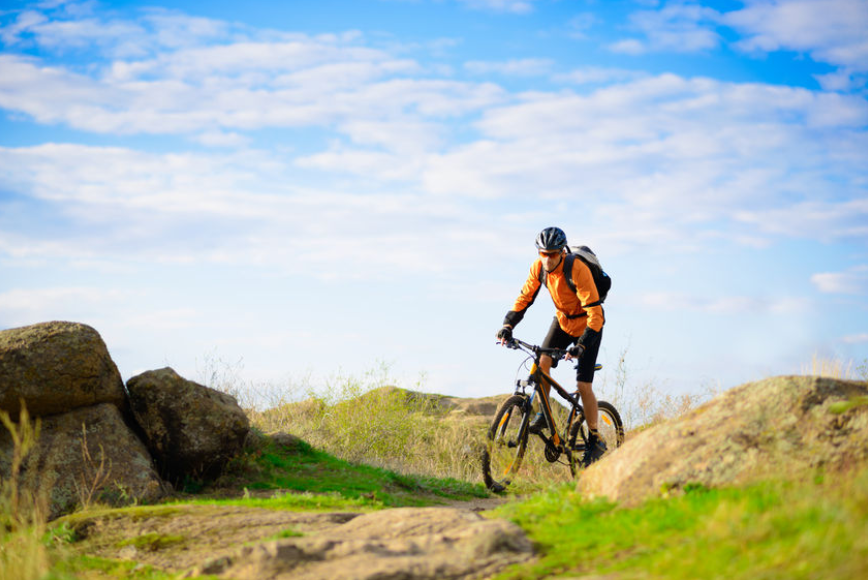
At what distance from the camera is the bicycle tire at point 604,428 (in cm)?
1013

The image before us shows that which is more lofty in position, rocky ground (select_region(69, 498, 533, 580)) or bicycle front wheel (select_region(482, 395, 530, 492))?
bicycle front wheel (select_region(482, 395, 530, 492))

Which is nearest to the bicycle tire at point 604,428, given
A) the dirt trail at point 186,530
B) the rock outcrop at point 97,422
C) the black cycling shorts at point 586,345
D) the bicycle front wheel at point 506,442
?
the black cycling shorts at point 586,345

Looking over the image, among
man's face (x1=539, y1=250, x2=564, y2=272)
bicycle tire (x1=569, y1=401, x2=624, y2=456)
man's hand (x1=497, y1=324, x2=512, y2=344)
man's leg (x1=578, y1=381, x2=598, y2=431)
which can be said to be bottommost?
bicycle tire (x1=569, y1=401, x2=624, y2=456)

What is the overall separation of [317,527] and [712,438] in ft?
11.0

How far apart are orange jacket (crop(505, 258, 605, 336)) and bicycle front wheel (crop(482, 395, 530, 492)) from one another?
44.9 inches

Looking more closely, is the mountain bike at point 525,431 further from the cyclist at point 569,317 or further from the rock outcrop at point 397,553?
the rock outcrop at point 397,553

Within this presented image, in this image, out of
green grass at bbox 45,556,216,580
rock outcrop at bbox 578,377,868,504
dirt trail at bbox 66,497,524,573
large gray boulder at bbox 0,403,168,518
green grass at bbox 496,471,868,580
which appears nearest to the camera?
green grass at bbox 496,471,868,580

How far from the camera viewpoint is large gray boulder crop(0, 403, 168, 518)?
9.04m

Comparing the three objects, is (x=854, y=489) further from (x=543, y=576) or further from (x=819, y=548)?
(x=543, y=576)

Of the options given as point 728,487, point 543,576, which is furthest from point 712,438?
point 543,576

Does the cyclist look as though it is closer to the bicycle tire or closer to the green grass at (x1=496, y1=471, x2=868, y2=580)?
the bicycle tire

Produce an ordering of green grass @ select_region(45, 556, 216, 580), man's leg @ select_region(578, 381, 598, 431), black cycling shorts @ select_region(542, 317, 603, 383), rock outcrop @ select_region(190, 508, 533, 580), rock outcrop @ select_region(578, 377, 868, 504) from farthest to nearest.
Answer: man's leg @ select_region(578, 381, 598, 431) → black cycling shorts @ select_region(542, 317, 603, 383) → green grass @ select_region(45, 556, 216, 580) → rock outcrop @ select_region(578, 377, 868, 504) → rock outcrop @ select_region(190, 508, 533, 580)

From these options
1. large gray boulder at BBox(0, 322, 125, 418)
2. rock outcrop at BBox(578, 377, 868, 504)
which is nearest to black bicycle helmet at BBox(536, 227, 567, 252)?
rock outcrop at BBox(578, 377, 868, 504)

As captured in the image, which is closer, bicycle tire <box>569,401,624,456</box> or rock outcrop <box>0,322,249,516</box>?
rock outcrop <box>0,322,249,516</box>
